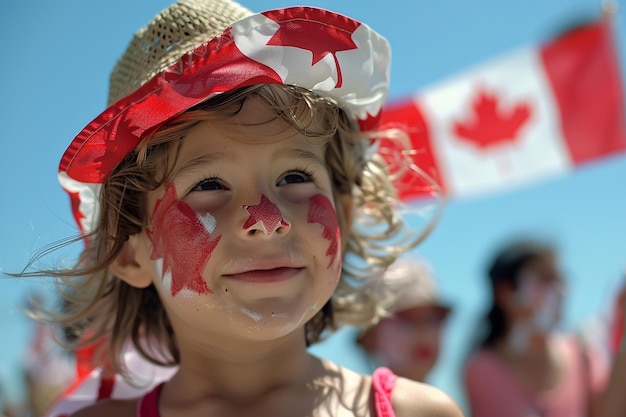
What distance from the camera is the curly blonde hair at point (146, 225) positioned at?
195 cm

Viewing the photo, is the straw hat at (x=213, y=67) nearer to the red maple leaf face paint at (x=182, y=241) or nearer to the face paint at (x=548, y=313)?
the red maple leaf face paint at (x=182, y=241)

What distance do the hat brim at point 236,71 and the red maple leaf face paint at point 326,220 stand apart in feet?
0.91

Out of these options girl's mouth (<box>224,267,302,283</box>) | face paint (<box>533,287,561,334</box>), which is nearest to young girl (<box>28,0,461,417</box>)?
girl's mouth (<box>224,267,302,283</box>)

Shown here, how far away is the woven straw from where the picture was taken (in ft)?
6.56

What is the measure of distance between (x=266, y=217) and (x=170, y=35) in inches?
22.3

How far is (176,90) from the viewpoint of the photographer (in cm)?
176

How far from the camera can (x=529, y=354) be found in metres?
4.32

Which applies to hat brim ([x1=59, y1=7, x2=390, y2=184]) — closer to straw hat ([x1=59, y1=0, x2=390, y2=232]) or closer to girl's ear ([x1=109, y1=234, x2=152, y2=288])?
straw hat ([x1=59, y1=0, x2=390, y2=232])

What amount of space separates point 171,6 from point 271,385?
103cm

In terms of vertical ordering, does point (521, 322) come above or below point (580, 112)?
below

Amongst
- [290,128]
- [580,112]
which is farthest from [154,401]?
[580,112]

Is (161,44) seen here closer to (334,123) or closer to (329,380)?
(334,123)

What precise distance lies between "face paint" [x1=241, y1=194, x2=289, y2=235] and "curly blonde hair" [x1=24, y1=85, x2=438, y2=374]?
0.23m

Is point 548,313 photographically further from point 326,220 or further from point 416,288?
point 326,220
